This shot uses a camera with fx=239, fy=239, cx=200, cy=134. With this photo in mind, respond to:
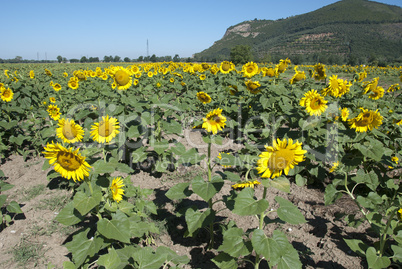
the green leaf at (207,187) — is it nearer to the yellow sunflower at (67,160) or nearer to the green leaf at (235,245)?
the green leaf at (235,245)

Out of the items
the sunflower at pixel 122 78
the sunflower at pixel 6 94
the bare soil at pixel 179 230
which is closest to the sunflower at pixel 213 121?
the bare soil at pixel 179 230

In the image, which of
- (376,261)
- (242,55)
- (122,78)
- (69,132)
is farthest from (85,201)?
(242,55)

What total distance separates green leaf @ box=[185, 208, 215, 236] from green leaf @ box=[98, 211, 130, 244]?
0.57 meters

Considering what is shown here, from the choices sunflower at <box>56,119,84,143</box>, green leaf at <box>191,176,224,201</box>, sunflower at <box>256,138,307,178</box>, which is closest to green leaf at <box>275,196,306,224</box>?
sunflower at <box>256,138,307,178</box>

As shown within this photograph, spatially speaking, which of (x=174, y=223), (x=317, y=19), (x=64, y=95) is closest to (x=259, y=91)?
(x=174, y=223)

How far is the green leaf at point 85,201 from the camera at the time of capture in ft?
5.80

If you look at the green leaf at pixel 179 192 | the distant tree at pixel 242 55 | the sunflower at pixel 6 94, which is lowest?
the green leaf at pixel 179 192

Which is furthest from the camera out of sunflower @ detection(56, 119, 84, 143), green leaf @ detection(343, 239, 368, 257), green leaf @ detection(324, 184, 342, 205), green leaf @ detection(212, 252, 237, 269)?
green leaf @ detection(324, 184, 342, 205)

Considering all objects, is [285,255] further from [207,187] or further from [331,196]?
[331,196]

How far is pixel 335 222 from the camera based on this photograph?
3008mm

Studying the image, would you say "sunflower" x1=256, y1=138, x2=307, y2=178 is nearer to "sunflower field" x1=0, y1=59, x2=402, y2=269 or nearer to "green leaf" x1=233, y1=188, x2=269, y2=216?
"sunflower field" x1=0, y1=59, x2=402, y2=269

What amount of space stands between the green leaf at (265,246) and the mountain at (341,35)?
4878 cm

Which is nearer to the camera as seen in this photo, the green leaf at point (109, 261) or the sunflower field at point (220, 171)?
the green leaf at point (109, 261)

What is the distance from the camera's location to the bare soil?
248 centimetres
